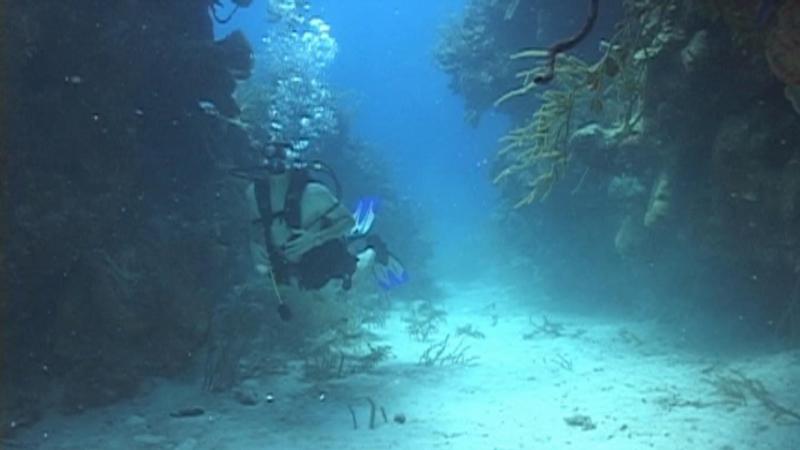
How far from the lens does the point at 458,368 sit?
27.9 feet

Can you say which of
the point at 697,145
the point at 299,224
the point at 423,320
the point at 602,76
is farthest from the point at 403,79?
the point at 299,224

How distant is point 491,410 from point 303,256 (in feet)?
8.64

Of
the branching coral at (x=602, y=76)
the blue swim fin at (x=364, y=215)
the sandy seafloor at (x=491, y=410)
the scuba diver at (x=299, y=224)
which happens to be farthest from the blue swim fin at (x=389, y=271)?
the branching coral at (x=602, y=76)

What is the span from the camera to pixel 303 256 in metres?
5.53

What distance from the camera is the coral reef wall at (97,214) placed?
671cm

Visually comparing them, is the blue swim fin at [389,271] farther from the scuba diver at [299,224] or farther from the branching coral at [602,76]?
the branching coral at [602,76]

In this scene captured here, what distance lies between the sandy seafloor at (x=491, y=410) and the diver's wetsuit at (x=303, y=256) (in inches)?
58.0

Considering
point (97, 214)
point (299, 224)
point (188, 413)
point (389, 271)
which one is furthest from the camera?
point (97, 214)

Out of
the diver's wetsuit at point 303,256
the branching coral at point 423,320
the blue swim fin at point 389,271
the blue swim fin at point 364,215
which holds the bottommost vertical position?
the diver's wetsuit at point 303,256

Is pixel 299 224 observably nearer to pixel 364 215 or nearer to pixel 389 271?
pixel 364 215

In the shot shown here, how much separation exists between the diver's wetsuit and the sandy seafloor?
1.47 meters

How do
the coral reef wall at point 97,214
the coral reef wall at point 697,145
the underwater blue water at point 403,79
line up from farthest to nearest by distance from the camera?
the underwater blue water at point 403,79, the coral reef wall at point 97,214, the coral reef wall at point 697,145

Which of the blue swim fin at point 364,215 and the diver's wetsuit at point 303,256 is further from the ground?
the blue swim fin at point 364,215

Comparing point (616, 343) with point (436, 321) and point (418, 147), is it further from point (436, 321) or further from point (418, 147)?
point (418, 147)
